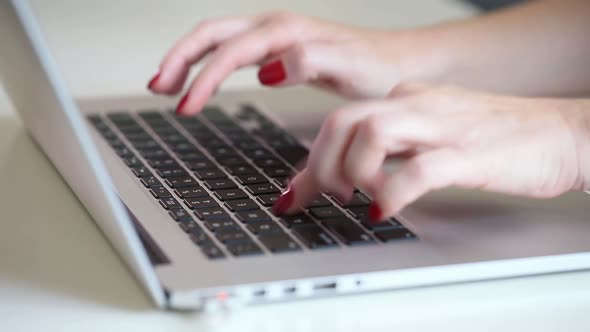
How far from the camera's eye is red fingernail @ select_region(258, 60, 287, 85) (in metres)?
0.79

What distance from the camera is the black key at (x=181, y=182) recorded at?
2.13ft

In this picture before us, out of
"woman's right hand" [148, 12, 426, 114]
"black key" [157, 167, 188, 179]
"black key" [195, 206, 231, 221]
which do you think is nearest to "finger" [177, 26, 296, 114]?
"woman's right hand" [148, 12, 426, 114]

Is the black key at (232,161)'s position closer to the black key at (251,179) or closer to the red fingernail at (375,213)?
the black key at (251,179)

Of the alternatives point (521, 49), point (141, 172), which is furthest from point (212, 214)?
point (521, 49)

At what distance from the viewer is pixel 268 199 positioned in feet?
2.06

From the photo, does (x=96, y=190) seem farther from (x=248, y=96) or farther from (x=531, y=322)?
(x=248, y=96)

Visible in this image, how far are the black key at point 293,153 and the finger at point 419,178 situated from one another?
0.61 ft

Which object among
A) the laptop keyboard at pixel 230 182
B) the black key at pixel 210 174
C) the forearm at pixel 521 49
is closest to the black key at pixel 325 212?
the laptop keyboard at pixel 230 182

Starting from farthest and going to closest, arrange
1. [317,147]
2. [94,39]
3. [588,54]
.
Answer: [94,39], [588,54], [317,147]

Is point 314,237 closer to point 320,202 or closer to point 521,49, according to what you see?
point 320,202

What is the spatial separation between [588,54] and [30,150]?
0.67 meters

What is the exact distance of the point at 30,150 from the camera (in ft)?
2.42

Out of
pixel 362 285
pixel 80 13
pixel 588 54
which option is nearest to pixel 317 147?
pixel 362 285

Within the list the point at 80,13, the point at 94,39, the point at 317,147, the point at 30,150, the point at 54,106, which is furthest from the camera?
the point at 80,13
